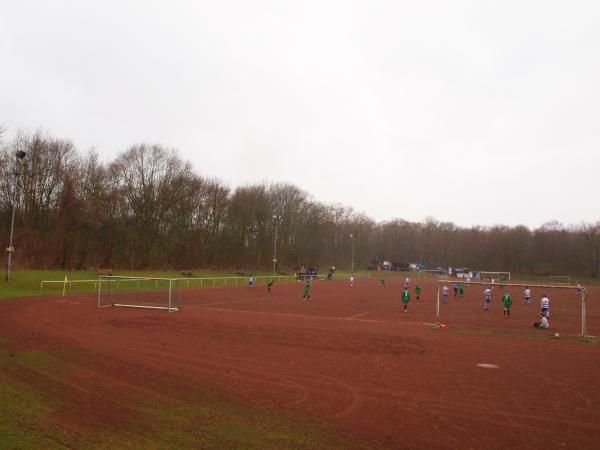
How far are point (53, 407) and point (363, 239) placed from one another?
116 m

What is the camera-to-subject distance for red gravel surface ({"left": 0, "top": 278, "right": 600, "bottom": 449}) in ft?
24.8

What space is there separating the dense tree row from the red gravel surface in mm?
26875

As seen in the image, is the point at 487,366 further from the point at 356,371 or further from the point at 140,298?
the point at 140,298

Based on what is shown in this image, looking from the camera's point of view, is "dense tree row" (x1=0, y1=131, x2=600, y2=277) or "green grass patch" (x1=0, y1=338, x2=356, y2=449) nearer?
"green grass patch" (x1=0, y1=338, x2=356, y2=449)

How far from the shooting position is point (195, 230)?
227 feet

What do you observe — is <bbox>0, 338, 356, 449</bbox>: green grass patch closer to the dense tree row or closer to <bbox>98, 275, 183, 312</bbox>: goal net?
<bbox>98, 275, 183, 312</bbox>: goal net

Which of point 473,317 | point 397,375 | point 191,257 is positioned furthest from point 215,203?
point 397,375

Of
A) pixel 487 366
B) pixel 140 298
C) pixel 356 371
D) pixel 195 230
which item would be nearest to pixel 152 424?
pixel 356 371

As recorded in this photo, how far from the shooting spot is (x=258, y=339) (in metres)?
15.9

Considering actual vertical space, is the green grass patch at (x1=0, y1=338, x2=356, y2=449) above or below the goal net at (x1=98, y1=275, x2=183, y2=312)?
above

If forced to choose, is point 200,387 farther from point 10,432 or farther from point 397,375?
point 397,375

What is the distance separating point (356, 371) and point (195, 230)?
60609 mm

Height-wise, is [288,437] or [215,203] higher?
[215,203]

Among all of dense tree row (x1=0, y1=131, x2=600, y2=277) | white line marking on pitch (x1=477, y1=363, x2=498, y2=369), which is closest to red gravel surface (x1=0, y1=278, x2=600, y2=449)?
white line marking on pitch (x1=477, y1=363, x2=498, y2=369)
